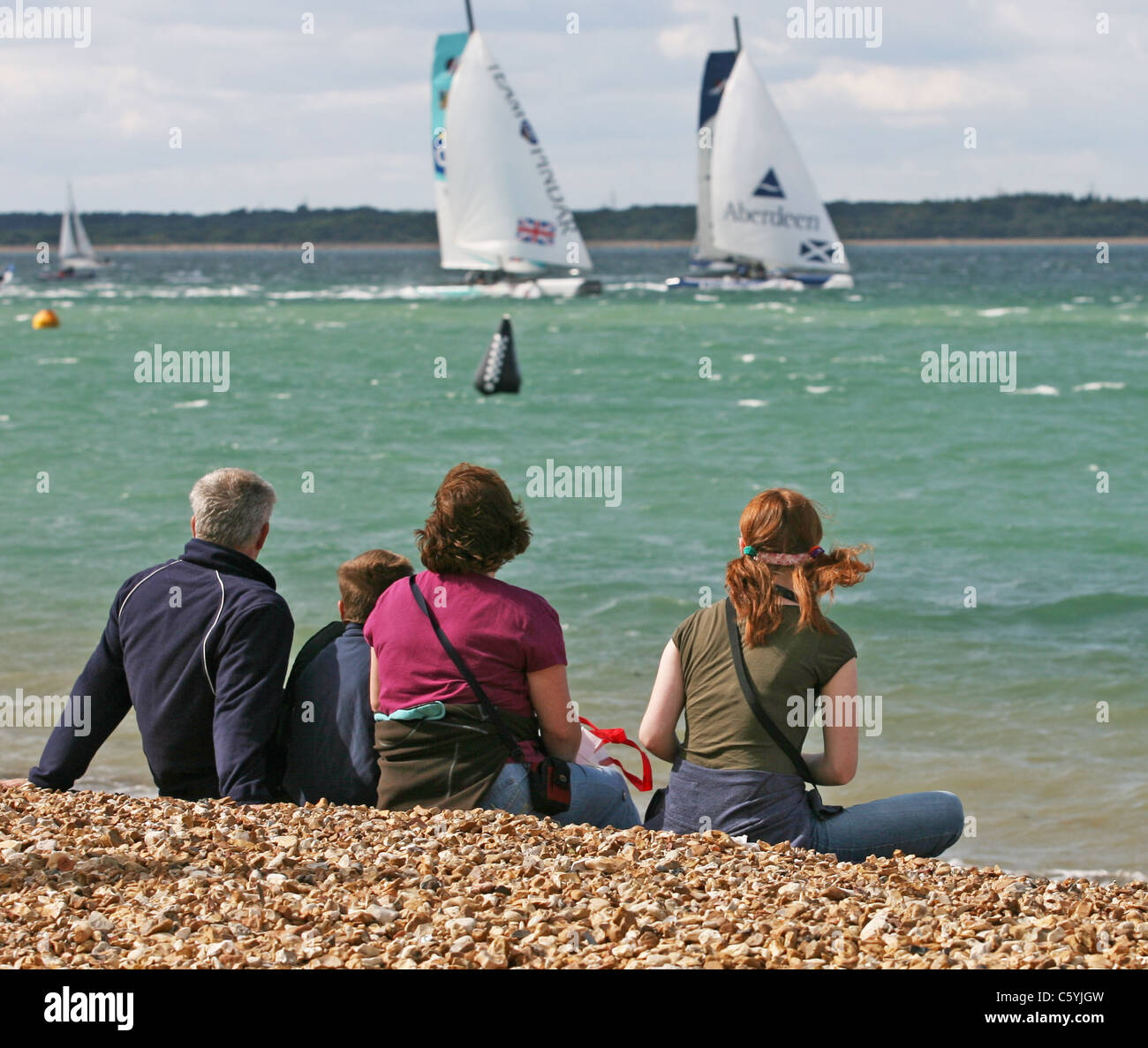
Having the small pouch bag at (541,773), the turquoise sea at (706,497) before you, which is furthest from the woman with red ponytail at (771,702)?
the turquoise sea at (706,497)

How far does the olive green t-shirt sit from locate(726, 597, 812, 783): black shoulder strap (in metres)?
0.01

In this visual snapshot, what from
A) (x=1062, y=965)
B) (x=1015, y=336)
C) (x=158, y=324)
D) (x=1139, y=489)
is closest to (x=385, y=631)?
(x=1062, y=965)

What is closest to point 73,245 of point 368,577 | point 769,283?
point 769,283

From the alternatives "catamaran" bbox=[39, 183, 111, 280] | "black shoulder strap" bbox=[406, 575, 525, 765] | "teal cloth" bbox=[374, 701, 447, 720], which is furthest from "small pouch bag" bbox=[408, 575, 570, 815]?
"catamaran" bbox=[39, 183, 111, 280]

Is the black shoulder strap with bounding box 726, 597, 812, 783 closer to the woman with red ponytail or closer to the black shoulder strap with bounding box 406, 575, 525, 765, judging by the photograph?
the woman with red ponytail

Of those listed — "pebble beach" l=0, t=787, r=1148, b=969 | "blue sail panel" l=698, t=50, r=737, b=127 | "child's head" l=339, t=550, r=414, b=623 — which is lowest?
"pebble beach" l=0, t=787, r=1148, b=969

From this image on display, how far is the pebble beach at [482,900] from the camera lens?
3.33 m

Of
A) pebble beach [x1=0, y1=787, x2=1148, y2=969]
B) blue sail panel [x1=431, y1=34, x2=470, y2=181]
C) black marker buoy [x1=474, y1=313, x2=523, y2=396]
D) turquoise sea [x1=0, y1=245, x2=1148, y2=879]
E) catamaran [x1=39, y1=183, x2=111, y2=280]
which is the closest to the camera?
pebble beach [x1=0, y1=787, x2=1148, y2=969]

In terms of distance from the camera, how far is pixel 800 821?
4449mm

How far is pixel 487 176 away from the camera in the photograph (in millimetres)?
51500

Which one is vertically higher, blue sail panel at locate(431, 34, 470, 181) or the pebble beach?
blue sail panel at locate(431, 34, 470, 181)

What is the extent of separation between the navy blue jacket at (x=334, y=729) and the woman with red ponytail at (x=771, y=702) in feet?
3.03

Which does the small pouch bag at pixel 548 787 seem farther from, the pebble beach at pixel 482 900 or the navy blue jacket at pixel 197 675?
the navy blue jacket at pixel 197 675

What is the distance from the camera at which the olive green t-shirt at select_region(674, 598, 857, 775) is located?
427 cm
